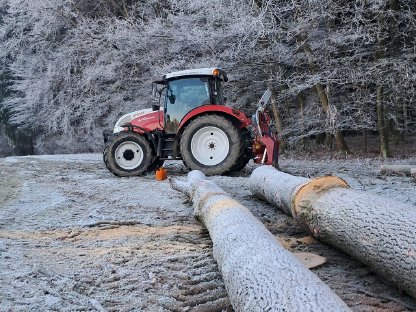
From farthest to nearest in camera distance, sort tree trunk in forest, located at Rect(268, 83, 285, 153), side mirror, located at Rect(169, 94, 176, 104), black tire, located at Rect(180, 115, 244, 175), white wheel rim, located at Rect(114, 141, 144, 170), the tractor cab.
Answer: tree trunk in forest, located at Rect(268, 83, 285, 153) < white wheel rim, located at Rect(114, 141, 144, 170) < side mirror, located at Rect(169, 94, 176, 104) < the tractor cab < black tire, located at Rect(180, 115, 244, 175)

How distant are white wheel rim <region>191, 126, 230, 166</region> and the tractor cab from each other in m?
0.60

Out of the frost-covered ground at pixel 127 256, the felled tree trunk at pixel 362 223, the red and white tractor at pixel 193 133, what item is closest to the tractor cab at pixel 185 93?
the red and white tractor at pixel 193 133

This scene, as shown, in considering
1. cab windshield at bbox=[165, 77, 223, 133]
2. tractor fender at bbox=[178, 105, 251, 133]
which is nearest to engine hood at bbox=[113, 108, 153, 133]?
cab windshield at bbox=[165, 77, 223, 133]

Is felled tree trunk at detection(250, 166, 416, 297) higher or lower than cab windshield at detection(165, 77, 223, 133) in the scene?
lower

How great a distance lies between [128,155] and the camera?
9086 mm

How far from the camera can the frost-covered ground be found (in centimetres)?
269

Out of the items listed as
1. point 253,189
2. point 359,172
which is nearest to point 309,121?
point 359,172

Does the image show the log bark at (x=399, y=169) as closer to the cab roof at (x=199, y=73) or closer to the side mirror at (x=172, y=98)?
the cab roof at (x=199, y=73)

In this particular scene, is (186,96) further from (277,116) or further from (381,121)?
(277,116)

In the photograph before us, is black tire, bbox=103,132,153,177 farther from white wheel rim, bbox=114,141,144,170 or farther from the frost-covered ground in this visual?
the frost-covered ground

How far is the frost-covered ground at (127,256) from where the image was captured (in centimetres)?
269

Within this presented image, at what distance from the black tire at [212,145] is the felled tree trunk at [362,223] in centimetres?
382

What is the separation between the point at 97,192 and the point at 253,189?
2.40 m

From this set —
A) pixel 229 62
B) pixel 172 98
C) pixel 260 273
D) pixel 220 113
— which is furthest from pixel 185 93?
pixel 260 273
